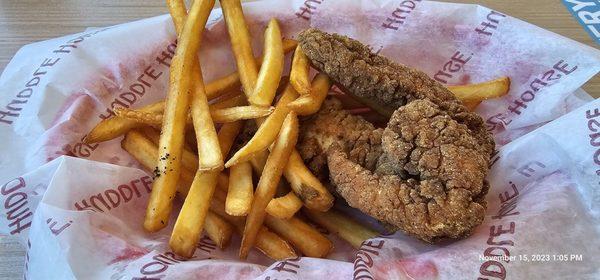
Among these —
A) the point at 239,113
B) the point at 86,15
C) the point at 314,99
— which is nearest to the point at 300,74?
the point at 314,99

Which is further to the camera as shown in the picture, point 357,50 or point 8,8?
point 8,8

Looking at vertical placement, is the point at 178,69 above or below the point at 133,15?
above

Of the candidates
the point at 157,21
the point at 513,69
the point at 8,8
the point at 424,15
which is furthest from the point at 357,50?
the point at 8,8

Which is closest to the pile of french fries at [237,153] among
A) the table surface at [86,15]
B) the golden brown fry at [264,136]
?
the golden brown fry at [264,136]

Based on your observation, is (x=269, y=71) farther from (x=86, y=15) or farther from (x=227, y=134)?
(x=86, y=15)

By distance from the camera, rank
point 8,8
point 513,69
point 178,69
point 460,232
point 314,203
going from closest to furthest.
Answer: point 460,232
point 314,203
point 178,69
point 513,69
point 8,8

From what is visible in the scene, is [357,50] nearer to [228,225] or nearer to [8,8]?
[228,225]

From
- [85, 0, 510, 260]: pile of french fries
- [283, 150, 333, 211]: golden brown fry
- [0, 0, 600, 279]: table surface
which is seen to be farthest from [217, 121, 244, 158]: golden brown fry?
[0, 0, 600, 279]: table surface
